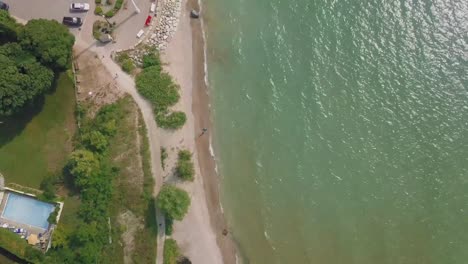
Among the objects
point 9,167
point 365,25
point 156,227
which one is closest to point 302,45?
point 365,25

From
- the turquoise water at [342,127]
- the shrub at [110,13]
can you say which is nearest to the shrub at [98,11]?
the shrub at [110,13]

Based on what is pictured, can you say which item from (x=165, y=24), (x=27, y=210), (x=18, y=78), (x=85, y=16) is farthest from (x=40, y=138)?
(x=165, y=24)

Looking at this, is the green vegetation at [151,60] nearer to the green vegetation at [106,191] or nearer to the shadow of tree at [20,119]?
the green vegetation at [106,191]

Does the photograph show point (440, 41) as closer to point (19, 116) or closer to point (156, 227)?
point (156, 227)

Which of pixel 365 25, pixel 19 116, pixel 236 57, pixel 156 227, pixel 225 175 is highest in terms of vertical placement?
pixel 365 25

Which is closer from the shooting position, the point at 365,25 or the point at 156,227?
the point at 156,227

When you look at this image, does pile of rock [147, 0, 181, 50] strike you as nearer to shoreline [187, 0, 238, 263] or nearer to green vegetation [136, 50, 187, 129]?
shoreline [187, 0, 238, 263]

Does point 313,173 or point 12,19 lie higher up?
point 12,19
